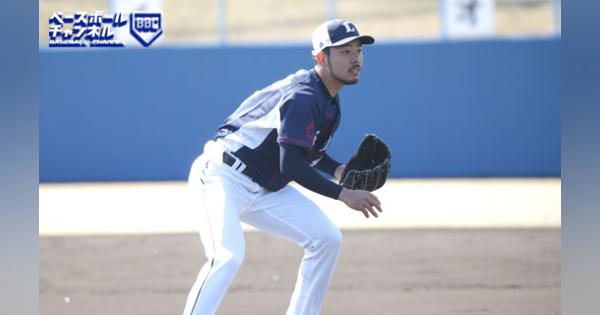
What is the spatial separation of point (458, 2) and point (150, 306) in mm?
9988

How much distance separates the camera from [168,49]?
14.9m

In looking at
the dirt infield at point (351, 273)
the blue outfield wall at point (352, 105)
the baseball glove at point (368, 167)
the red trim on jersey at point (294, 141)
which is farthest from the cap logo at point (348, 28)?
the blue outfield wall at point (352, 105)

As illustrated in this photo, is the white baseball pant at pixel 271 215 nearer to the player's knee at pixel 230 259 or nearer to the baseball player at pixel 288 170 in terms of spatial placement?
the baseball player at pixel 288 170

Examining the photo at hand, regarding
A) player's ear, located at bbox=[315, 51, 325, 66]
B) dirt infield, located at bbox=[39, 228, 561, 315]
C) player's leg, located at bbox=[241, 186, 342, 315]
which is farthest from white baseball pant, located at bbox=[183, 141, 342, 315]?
dirt infield, located at bbox=[39, 228, 561, 315]

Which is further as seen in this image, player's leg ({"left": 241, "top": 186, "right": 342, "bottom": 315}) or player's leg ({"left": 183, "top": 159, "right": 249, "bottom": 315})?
player's leg ({"left": 241, "top": 186, "right": 342, "bottom": 315})

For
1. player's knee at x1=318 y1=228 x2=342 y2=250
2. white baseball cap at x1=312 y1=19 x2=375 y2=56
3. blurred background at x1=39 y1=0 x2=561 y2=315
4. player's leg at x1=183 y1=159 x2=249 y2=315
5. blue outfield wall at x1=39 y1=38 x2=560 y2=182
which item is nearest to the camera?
player's leg at x1=183 y1=159 x2=249 y2=315

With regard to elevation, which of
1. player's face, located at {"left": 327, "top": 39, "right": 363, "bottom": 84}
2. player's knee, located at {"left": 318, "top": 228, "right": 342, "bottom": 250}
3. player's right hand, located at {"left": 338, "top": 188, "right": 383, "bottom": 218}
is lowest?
player's knee, located at {"left": 318, "top": 228, "right": 342, "bottom": 250}

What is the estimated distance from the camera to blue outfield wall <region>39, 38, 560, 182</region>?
1477 cm

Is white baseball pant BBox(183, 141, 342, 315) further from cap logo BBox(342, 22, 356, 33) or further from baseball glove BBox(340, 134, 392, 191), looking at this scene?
cap logo BBox(342, 22, 356, 33)

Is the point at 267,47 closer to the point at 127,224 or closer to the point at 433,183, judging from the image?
the point at 433,183

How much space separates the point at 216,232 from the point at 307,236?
56 cm

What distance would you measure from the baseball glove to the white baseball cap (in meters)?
0.74
